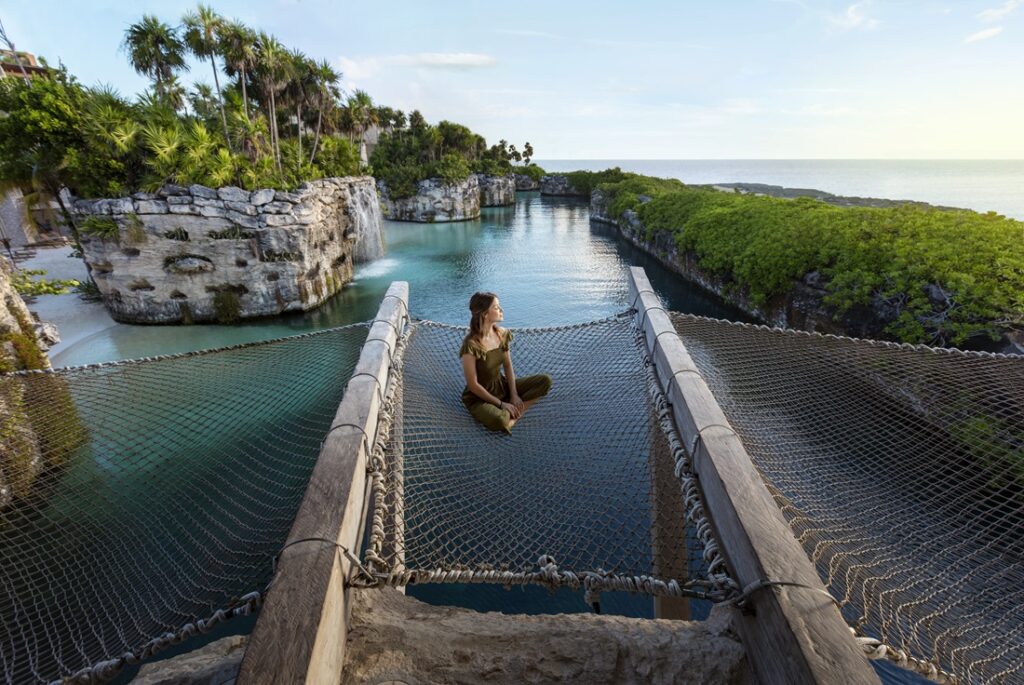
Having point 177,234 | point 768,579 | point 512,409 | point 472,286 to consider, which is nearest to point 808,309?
point 512,409

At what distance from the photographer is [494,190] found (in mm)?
43312

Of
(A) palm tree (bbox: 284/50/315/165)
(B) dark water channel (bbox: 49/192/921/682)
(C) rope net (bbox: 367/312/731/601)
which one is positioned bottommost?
(B) dark water channel (bbox: 49/192/921/682)

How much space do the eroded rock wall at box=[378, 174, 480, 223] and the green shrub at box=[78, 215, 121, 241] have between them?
22951mm

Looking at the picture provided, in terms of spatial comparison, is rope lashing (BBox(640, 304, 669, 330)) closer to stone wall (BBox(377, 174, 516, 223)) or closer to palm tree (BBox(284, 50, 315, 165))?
palm tree (BBox(284, 50, 315, 165))

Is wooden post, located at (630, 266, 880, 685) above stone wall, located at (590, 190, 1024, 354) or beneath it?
above

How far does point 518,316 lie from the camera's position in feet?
45.2

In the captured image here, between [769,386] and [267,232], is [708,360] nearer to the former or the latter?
[769,386]

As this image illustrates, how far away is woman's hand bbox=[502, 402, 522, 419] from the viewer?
150 inches

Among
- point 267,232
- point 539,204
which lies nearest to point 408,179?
point 539,204

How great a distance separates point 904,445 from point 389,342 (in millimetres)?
5062

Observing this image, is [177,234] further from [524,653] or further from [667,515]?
[524,653]

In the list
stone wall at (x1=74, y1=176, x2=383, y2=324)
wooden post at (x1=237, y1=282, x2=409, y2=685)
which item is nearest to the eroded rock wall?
stone wall at (x1=74, y1=176, x2=383, y2=324)

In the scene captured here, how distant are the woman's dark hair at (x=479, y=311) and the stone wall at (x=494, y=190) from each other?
4163cm

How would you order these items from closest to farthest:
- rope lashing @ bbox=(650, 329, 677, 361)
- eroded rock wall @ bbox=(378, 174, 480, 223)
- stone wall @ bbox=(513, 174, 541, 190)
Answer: rope lashing @ bbox=(650, 329, 677, 361) → eroded rock wall @ bbox=(378, 174, 480, 223) → stone wall @ bbox=(513, 174, 541, 190)
